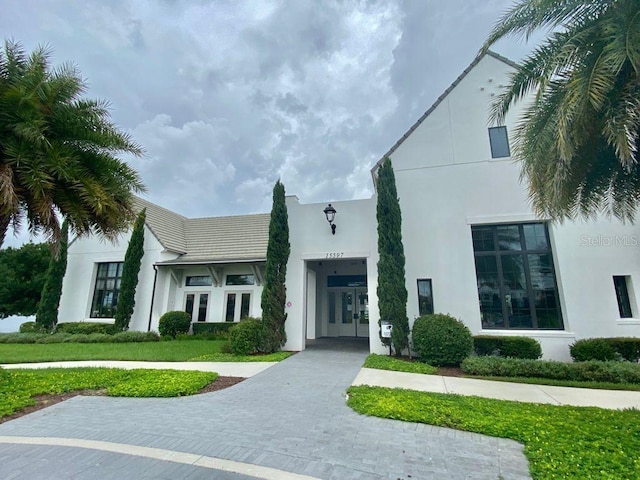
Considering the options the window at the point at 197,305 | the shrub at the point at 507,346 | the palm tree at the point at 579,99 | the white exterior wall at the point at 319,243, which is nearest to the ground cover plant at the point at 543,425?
the palm tree at the point at 579,99

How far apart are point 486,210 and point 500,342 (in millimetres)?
4869

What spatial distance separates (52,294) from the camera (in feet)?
62.4

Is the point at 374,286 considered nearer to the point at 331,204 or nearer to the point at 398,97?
the point at 331,204

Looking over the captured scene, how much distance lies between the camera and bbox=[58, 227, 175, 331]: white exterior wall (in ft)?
Result: 60.1

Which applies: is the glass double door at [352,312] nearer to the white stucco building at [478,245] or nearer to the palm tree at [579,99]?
the white stucco building at [478,245]

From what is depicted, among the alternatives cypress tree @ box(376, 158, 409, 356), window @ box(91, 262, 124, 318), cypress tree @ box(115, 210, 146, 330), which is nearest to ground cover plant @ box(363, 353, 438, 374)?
cypress tree @ box(376, 158, 409, 356)

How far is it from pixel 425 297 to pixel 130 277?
54.8ft

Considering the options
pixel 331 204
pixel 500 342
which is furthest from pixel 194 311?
pixel 500 342

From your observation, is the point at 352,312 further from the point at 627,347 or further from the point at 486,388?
the point at 627,347

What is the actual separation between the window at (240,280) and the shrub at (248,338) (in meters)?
6.24

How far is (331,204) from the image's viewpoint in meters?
12.5

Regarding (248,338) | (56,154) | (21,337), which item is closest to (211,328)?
(248,338)

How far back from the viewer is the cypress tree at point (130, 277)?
17.6 m

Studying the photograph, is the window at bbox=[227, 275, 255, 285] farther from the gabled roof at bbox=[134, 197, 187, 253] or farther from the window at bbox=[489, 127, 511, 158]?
the window at bbox=[489, 127, 511, 158]
